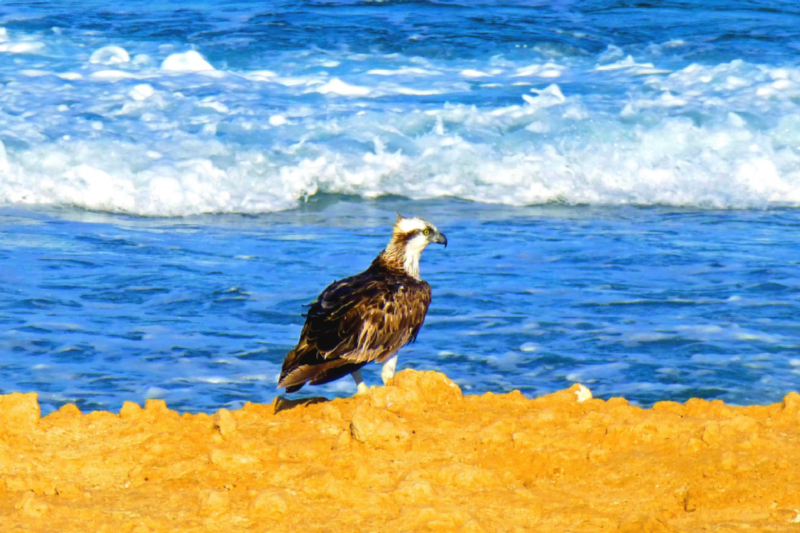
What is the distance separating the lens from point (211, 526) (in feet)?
13.4

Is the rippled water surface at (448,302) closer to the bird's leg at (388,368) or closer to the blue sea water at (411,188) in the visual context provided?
the blue sea water at (411,188)

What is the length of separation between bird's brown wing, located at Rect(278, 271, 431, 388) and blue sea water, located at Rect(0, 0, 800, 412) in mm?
702

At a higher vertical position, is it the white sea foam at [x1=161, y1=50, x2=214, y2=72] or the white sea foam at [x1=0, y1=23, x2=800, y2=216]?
the white sea foam at [x1=161, y1=50, x2=214, y2=72]

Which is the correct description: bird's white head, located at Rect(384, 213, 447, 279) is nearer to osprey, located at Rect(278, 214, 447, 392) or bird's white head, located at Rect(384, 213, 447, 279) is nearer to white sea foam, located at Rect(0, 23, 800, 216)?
osprey, located at Rect(278, 214, 447, 392)

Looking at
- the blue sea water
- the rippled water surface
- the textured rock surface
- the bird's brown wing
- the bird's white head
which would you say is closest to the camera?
the textured rock surface

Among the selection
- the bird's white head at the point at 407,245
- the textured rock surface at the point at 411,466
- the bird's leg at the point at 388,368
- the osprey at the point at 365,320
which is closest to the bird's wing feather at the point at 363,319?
the osprey at the point at 365,320

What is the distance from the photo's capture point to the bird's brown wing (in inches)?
225

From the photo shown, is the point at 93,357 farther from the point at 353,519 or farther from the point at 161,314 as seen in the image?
the point at 353,519

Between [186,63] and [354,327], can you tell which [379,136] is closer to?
[186,63]

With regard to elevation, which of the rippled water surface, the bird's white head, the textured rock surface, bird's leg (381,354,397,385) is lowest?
the rippled water surface

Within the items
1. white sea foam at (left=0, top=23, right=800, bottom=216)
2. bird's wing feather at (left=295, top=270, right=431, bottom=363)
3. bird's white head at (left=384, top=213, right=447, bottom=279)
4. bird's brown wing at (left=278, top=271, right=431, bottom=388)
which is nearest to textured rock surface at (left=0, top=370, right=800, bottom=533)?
bird's brown wing at (left=278, top=271, right=431, bottom=388)

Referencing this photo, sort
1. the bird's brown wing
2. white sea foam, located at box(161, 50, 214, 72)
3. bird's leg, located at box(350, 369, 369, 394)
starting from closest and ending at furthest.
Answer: the bird's brown wing, bird's leg, located at box(350, 369, 369, 394), white sea foam, located at box(161, 50, 214, 72)

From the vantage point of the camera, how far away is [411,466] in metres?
4.61

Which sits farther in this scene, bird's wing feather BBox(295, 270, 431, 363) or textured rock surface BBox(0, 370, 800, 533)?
bird's wing feather BBox(295, 270, 431, 363)
